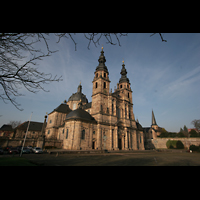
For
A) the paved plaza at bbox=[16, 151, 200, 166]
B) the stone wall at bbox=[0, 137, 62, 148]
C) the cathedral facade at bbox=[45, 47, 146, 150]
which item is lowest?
the paved plaza at bbox=[16, 151, 200, 166]

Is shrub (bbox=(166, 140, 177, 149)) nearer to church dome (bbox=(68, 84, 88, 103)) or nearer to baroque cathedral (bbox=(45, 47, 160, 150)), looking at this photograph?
baroque cathedral (bbox=(45, 47, 160, 150))

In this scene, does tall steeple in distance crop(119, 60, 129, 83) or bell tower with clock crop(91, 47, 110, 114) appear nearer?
bell tower with clock crop(91, 47, 110, 114)

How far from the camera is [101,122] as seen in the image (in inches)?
1296

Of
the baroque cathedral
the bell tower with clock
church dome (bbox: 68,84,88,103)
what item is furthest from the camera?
church dome (bbox: 68,84,88,103)

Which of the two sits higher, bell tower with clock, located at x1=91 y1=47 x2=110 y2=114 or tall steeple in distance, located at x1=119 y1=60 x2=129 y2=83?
tall steeple in distance, located at x1=119 y1=60 x2=129 y2=83

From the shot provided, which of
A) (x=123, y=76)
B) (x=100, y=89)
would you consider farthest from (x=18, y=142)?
(x=123, y=76)

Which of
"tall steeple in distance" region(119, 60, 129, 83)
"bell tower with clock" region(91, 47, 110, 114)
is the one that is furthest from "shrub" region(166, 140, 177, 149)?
"bell tower with clock" region(91, 47, 110, 114)

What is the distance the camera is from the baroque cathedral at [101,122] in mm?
29312

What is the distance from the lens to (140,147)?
43.3 m

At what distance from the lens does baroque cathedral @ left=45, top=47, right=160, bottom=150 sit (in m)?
29.3

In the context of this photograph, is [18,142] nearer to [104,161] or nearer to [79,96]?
[104,161]

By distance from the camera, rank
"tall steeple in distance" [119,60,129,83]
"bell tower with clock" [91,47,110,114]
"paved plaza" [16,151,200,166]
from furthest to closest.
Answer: "tall steeple in distance" [119,60,129,83] → "bell tower with clock" [91,47,110,114] → "paved plaza" [16,151,200,166]

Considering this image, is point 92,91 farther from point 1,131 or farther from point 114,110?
point 1,131
